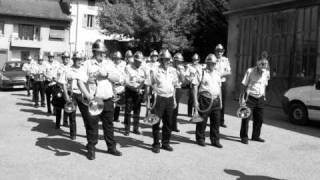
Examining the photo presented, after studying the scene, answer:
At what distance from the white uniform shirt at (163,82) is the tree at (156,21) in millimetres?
24876

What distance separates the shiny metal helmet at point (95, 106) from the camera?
22.4 ft

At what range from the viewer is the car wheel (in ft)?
38.3

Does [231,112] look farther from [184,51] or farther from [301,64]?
[184,51]

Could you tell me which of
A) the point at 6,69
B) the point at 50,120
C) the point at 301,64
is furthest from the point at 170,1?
the point at 50,120

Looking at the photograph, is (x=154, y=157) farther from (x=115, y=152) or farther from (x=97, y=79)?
(x=97, y=79)

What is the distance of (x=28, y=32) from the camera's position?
1676 inches

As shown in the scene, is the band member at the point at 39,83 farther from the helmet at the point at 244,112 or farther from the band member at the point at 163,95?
the helmet at the point at 244,112

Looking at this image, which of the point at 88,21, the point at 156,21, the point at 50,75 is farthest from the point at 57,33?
the point at 50,75

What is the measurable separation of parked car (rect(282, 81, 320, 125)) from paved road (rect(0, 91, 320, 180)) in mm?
1076

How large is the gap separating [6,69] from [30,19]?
835 inches

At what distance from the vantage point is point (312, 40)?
16.0m

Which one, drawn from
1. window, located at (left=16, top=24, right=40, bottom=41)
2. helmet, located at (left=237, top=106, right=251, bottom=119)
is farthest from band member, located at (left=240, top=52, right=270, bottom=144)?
window, located at (left=16, top=24, right=40, bottom=41)

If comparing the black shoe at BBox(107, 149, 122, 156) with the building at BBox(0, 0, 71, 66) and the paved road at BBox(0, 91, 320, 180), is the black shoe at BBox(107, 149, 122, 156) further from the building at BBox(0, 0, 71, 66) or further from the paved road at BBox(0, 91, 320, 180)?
the building at BBox(0, 0, 71, 66)

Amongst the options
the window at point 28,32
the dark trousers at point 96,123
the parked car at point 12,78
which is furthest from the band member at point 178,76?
the window at point 28,32
